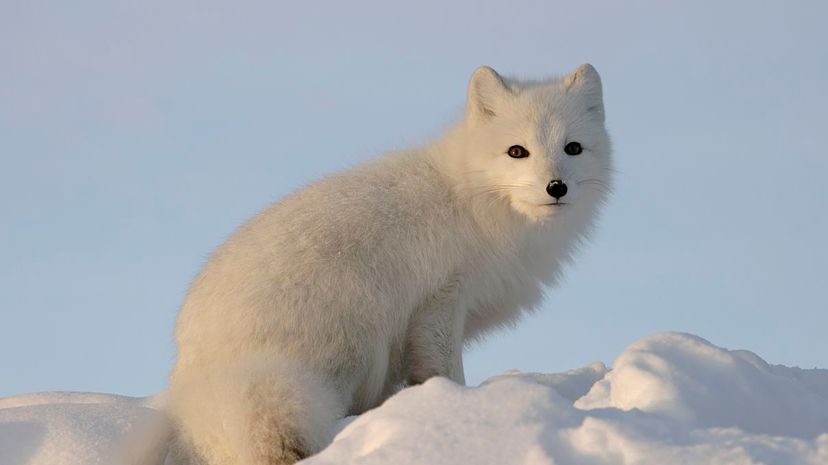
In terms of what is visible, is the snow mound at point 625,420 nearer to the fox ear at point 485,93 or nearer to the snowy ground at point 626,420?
the snowy ground at point 626,420

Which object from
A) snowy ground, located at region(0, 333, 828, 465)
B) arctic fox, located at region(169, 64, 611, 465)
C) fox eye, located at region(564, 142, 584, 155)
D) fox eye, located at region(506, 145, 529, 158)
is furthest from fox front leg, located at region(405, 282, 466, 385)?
snowy ground, located at region(0, 333, 828, 465)

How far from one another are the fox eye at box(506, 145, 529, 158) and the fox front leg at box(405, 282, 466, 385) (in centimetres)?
67

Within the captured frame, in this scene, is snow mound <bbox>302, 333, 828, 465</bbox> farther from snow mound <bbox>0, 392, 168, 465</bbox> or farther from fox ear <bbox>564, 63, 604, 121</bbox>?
fox ear <bbox>564, 63, 604, 121</bbox>

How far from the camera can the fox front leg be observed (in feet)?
15.5

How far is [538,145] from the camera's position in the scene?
4859mm

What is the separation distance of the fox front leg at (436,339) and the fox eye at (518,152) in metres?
0.67

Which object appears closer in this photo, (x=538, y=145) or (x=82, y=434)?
(x=82, y=434)

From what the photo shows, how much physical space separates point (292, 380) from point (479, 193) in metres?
1.46

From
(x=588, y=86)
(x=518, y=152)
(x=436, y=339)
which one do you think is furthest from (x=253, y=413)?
(x=588, y=86)

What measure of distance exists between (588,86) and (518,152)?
0.69m

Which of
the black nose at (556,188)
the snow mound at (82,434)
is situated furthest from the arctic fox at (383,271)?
the snow mound at (82,434)

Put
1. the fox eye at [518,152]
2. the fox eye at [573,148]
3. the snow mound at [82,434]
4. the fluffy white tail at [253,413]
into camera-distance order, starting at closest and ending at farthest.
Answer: the fluffy white tail at [253,413] → the snow mound at [82,434] → the fox eye at [518,152] → the fox eye at [573,148]

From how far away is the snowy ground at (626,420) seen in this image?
278 cm

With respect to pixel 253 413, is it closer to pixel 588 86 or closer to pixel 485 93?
pixel 485 93
